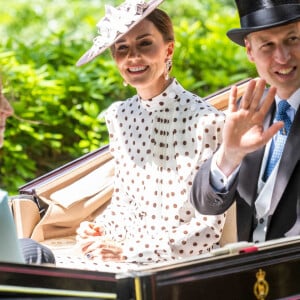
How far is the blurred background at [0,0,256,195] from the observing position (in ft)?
21.4

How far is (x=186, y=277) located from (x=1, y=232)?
1.84 ft

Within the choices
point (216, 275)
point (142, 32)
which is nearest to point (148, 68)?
point (142, 32)

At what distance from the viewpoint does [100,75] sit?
22.7 ft

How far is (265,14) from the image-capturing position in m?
3.71

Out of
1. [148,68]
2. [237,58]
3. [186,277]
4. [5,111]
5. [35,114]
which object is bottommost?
[186,277]

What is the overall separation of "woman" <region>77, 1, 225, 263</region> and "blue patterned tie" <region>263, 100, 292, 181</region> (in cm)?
29

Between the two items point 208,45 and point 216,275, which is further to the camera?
point 208,45

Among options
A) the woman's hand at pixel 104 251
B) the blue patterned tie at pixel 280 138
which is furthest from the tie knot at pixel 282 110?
the woman's hand at pixel 104 251

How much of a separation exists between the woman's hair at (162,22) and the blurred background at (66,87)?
6.92 feet

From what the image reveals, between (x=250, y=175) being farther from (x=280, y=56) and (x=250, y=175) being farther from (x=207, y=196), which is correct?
(x=280, y=56)

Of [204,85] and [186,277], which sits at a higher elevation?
[204,85]

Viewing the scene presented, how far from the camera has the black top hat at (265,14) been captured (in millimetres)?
3684

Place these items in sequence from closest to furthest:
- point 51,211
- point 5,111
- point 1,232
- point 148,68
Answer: point 1,232
point 5,111
point 148,68
point 51,211

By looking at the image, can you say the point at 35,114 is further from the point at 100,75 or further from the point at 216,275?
the point at 216,275
